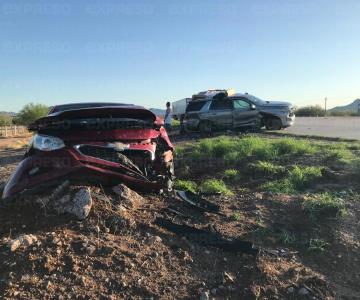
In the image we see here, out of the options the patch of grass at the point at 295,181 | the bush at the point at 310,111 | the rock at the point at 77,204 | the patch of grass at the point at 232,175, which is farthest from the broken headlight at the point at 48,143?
the bush at the point at 310,111

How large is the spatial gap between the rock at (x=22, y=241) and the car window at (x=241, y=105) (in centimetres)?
1593

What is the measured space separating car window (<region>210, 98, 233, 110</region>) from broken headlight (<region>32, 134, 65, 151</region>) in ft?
48.9

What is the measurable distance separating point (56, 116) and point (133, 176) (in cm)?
113

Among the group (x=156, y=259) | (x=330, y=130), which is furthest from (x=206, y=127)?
(x=156, y=259)

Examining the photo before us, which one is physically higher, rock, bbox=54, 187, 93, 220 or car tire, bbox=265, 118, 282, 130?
rock, bbox=54, 187, 93, 220

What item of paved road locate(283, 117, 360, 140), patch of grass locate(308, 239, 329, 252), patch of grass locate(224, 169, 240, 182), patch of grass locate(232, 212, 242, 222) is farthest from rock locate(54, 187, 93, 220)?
paved road locate(283, 117, 360, 140)

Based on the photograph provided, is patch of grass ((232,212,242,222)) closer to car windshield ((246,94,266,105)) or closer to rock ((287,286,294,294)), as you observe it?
rock ((287,286,294,294))

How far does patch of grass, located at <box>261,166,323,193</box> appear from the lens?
752 cm

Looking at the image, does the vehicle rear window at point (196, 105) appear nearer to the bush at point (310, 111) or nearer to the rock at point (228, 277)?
the rock at point (228, 277)

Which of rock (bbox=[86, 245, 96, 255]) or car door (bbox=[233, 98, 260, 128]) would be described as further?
car door (bbox=[233, 98, 260, 128])

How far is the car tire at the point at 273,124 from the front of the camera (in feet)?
64.0

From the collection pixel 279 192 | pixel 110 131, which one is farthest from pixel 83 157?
pixel 279 192

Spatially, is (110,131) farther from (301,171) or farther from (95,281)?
(301,171)

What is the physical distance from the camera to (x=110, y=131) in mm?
5617
